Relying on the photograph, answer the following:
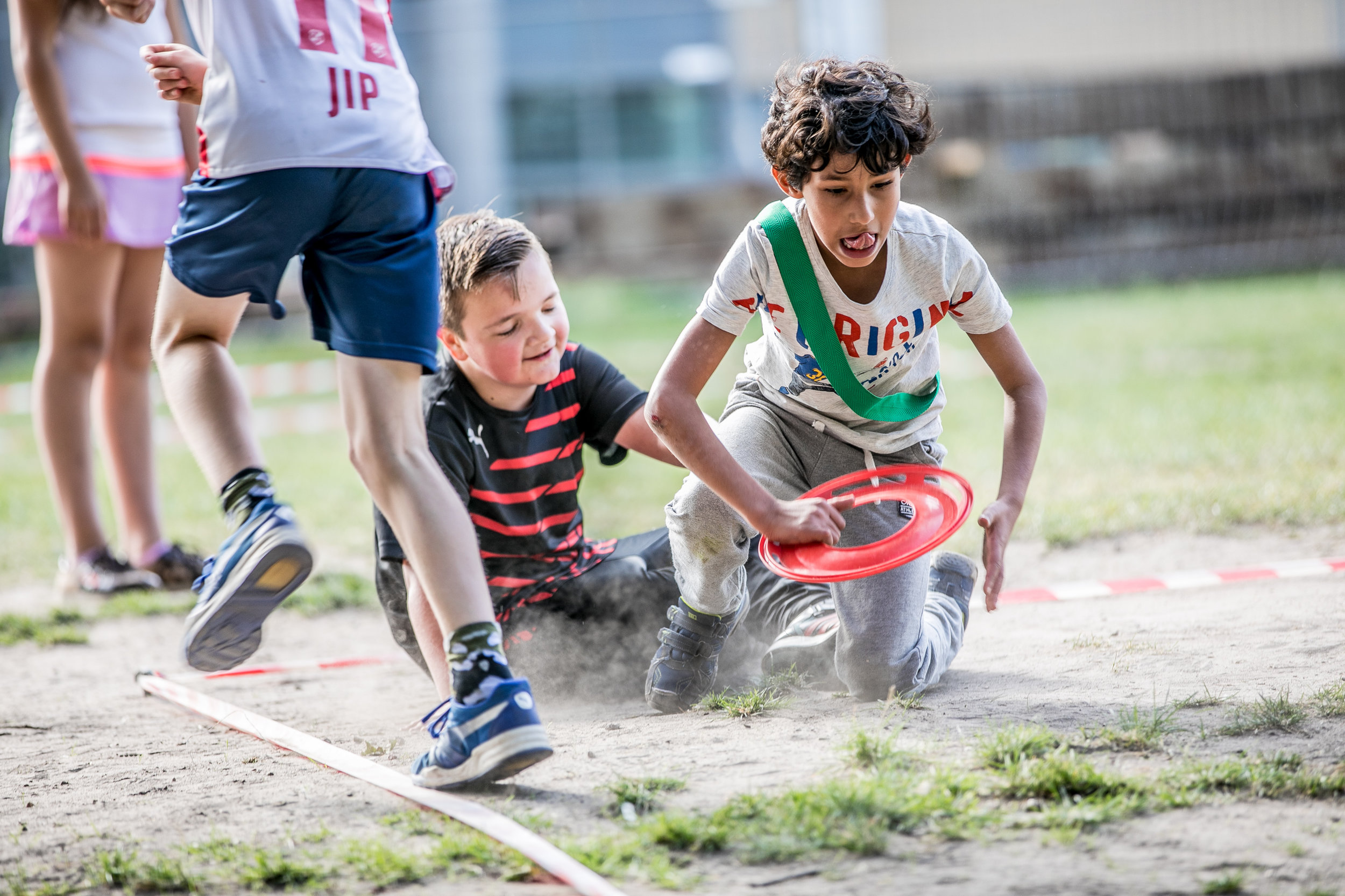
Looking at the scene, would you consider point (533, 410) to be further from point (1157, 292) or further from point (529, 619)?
point (1157, 292)

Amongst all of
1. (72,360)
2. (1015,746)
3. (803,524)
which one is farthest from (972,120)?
(1015,746)

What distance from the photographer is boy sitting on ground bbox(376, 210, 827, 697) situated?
3.05 meters

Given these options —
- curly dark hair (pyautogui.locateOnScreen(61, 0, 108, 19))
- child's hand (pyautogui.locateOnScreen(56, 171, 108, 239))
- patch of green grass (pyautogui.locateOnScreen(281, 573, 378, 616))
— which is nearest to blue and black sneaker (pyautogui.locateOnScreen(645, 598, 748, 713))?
patch of green grass (pyautogui.locateOnScreen(281, 573, 378, 616))

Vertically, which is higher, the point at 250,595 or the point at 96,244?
the point at 96,244

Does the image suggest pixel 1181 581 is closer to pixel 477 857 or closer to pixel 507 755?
pixel 507 755

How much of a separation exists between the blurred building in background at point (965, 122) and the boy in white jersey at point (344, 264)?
674cm

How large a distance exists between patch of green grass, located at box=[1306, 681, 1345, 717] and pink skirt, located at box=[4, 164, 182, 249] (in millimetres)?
3613

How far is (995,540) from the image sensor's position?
2.62 m

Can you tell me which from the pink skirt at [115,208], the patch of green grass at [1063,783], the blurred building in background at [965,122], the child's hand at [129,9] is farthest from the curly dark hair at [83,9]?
the blurred building in background at [965,122]

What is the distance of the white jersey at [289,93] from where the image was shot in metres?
2.41

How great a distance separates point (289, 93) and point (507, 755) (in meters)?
1.24

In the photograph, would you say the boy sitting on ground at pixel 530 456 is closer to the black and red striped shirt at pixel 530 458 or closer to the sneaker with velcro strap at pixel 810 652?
the black and red striped shirt at pixel 530 458

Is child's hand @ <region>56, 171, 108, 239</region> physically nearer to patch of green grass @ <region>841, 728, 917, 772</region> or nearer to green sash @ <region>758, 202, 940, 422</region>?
green sash @ <region>758, 202, 940, 422</region>

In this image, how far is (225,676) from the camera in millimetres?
3697
